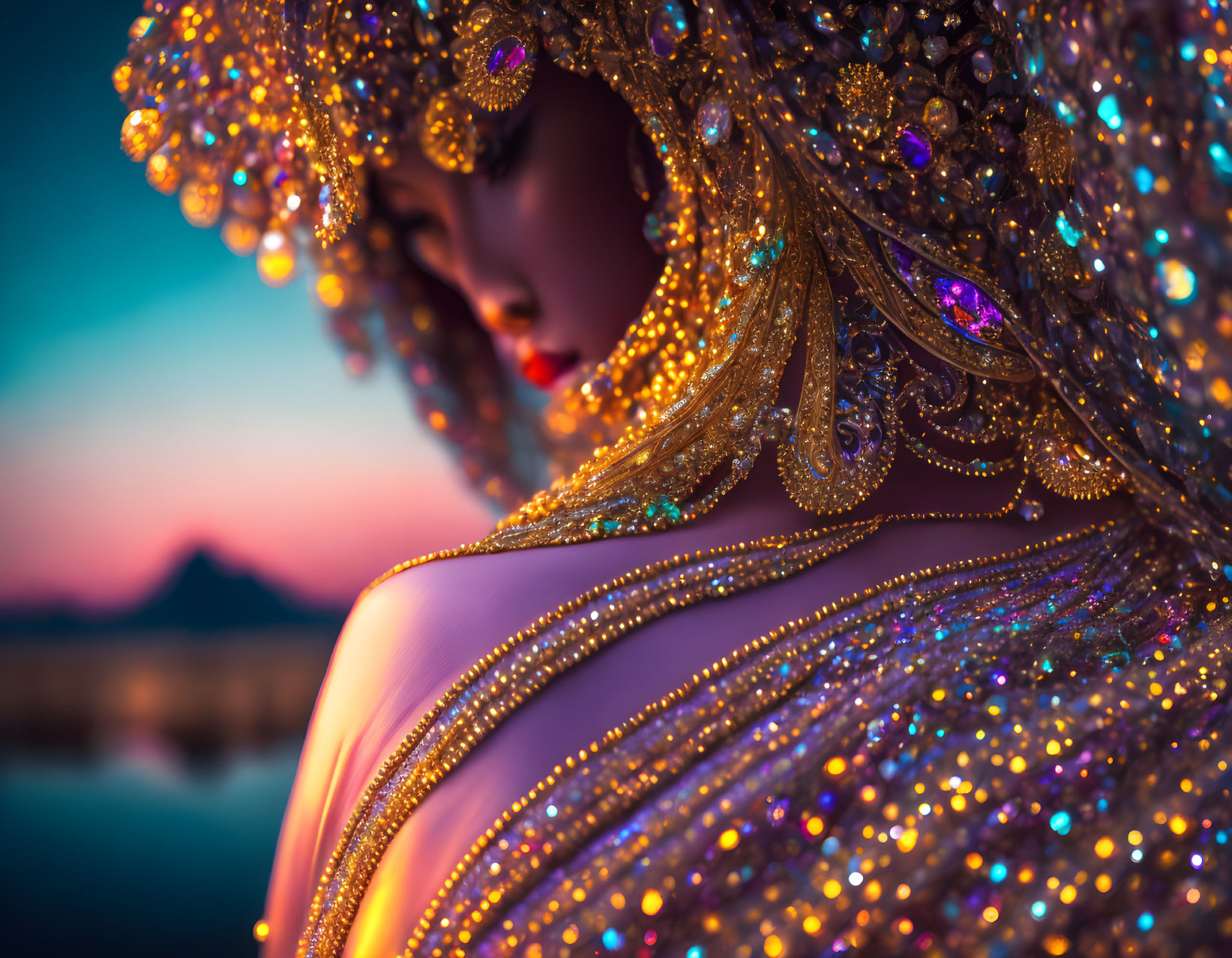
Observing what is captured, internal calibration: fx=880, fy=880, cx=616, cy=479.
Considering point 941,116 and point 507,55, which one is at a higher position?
point 507,55

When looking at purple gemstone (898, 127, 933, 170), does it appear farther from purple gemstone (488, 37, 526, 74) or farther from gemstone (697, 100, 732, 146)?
purple gemstone (488, 37, 526, 74)

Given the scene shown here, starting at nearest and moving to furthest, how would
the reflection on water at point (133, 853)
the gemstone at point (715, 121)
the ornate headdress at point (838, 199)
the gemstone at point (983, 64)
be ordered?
1. the ornate headdress at point (838, 199)
2. the gemstone at point (983, 64)
3. the gemstone at point (715, 121)
4. the reflection on water at point (133, 853)

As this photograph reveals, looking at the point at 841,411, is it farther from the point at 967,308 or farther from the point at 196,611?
the point at 196,611

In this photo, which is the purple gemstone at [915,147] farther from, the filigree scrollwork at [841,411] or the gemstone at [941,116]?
the filigree scrollwork at [841,411]

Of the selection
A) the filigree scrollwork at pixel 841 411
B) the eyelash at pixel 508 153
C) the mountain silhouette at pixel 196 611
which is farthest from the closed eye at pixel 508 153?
the mountain silhouette at pixel 196 611

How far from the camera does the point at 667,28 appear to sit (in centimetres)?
65

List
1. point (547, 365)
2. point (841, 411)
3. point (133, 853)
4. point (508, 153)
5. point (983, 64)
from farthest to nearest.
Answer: point (133, 853) → point (547, 365) → point (508, 153) → point (841, 411) → point (983, 64)

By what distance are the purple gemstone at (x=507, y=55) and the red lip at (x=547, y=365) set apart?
11.2 inches

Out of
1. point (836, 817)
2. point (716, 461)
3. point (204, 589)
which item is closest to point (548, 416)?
point (716, 461)

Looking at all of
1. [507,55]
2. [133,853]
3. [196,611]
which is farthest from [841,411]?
[133,853]

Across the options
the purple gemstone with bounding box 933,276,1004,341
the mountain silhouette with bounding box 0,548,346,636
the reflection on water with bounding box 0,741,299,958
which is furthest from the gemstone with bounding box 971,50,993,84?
the reflection on water with bounding box 0,741,299,958

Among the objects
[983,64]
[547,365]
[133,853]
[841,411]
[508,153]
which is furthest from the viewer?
[133,853]

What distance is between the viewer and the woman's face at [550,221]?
0.83m

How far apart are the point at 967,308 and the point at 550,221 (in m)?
0.41
